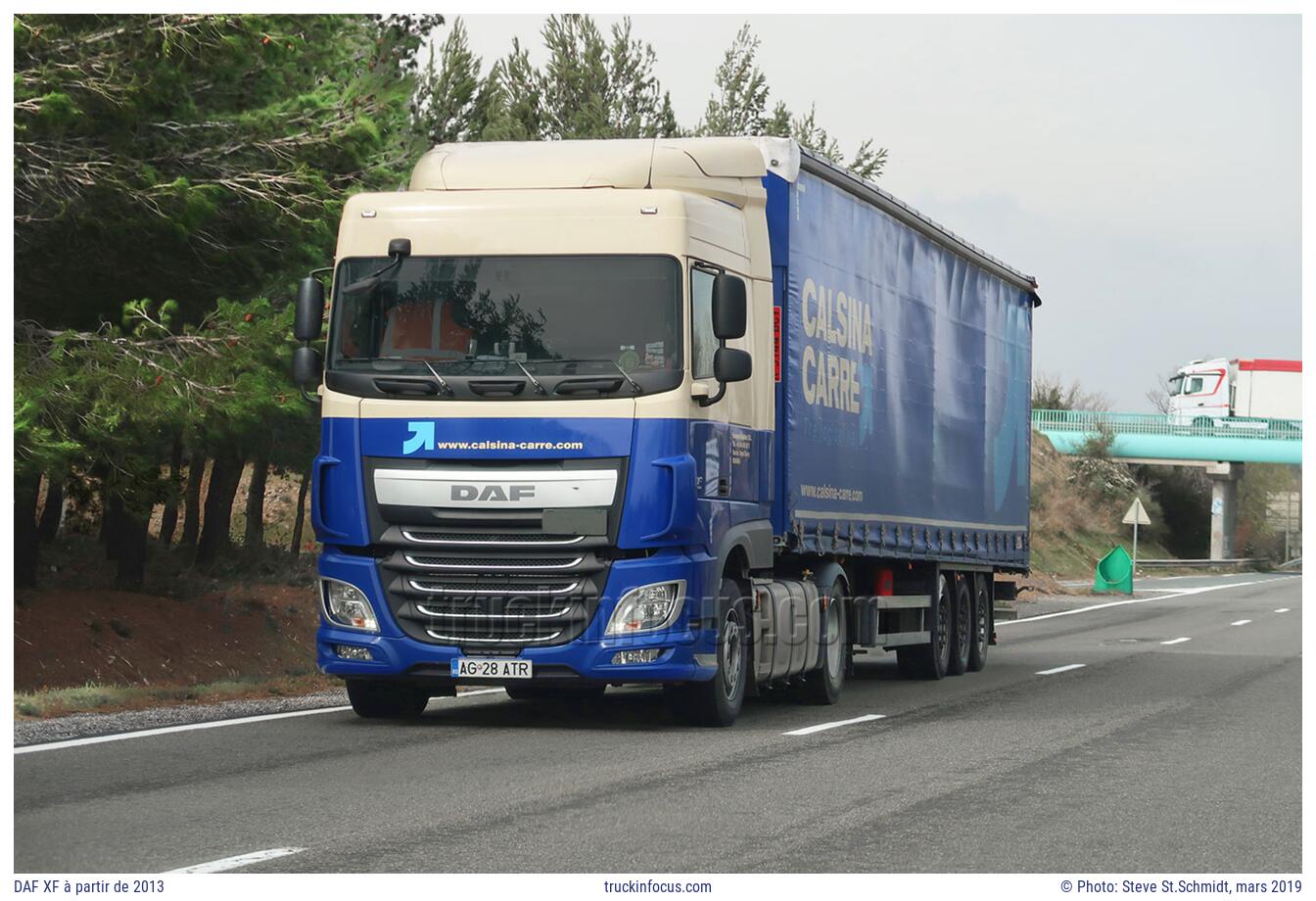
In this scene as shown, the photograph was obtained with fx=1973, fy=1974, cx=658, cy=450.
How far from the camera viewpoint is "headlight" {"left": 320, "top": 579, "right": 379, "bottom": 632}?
1285cm

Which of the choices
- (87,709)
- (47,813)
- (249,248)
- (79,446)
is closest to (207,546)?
(249,248)

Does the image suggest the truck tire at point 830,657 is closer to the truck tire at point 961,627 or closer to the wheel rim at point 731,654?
the wheel rim at point 731,654

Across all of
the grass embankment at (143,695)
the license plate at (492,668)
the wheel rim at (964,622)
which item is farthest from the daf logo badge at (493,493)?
the wheel rim at (964,622)

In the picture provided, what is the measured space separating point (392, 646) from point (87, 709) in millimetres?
2388

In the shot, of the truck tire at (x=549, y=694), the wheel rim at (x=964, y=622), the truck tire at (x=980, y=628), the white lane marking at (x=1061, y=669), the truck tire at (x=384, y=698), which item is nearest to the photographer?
the truck tire at (x=384, y=698)

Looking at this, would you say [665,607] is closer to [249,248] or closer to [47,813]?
[47,813]

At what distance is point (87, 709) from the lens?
44.4ft

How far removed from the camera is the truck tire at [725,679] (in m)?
13.3

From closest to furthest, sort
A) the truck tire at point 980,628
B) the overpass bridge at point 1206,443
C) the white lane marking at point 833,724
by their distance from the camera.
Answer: the white lane marking at point 833,724
the truck tire at point 980,628
the overpass bridge at point 1206,443

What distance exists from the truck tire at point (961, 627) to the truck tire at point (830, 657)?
431cm

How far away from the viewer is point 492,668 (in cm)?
1264

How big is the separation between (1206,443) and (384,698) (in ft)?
258

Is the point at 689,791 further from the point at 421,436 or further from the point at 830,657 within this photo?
the point at 830,657

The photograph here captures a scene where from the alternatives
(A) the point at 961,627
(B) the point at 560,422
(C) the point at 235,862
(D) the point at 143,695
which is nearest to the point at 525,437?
(B) the point at 560,422
